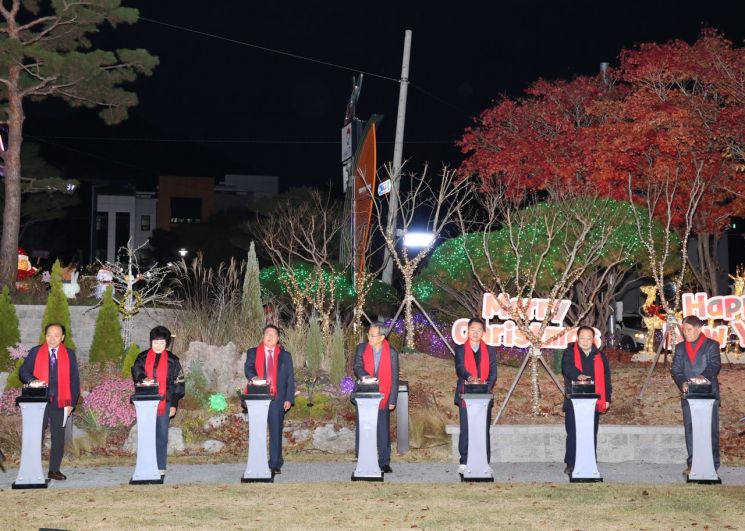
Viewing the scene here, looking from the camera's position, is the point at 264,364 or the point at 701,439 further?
the point at 264,364

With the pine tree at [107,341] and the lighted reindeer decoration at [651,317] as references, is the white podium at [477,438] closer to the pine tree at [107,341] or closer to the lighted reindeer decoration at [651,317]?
the pine tree at [107,341]

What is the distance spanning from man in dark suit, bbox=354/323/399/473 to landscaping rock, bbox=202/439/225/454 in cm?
224

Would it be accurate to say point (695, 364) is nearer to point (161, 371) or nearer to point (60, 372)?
point (161, 371)

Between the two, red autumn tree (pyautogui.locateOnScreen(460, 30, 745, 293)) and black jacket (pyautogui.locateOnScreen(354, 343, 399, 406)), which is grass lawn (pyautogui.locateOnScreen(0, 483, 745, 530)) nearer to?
black jacket (pyautogui.locateOnScreen(354, 343, 399, 406))

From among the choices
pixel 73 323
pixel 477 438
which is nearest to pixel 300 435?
pixel 477 438

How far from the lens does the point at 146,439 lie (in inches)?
368

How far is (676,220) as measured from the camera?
840 inches

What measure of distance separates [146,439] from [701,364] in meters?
5.60

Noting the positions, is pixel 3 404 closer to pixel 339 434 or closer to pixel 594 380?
pixel 339 434

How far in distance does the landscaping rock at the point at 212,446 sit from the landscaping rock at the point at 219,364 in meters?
1.05

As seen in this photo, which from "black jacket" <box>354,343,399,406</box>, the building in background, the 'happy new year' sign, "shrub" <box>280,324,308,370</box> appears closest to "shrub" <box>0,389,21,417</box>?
"shrub" <box>280,324,308,370</box>

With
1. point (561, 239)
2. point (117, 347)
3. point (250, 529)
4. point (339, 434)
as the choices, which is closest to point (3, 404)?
point (117, 347)

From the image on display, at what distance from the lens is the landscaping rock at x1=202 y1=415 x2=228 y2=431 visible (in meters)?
11.7

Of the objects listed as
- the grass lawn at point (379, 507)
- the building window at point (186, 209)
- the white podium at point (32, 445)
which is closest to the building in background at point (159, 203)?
the building window at point (186, 209)
